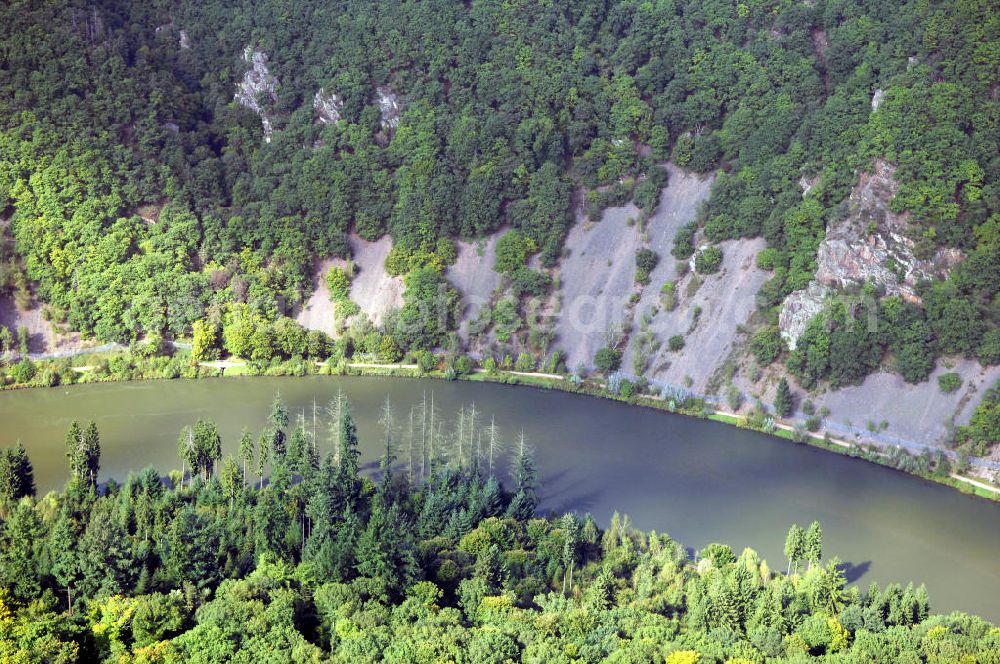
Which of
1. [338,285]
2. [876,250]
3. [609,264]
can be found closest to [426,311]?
[338,285]

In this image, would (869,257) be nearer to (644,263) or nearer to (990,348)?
(990,348)

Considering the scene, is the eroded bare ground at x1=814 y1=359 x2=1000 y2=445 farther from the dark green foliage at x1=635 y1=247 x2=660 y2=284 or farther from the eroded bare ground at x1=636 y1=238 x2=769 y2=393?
the dark green foliage at x1=635 y1=247 x2=660 y2=284

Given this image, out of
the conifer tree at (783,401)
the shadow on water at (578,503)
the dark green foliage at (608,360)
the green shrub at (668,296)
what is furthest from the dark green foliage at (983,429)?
the shadow on water at (578,503)

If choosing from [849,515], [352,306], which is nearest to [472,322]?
[352,306]

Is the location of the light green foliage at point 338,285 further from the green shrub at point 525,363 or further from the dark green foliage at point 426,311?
the green shrub at point 525,363

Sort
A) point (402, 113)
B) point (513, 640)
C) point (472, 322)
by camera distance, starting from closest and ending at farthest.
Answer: point (513, 640)
point (472, 322)
point (402, 113)

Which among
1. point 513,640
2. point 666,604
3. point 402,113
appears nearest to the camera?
point 513,640

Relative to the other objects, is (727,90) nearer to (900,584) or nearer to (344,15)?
(344,15)
